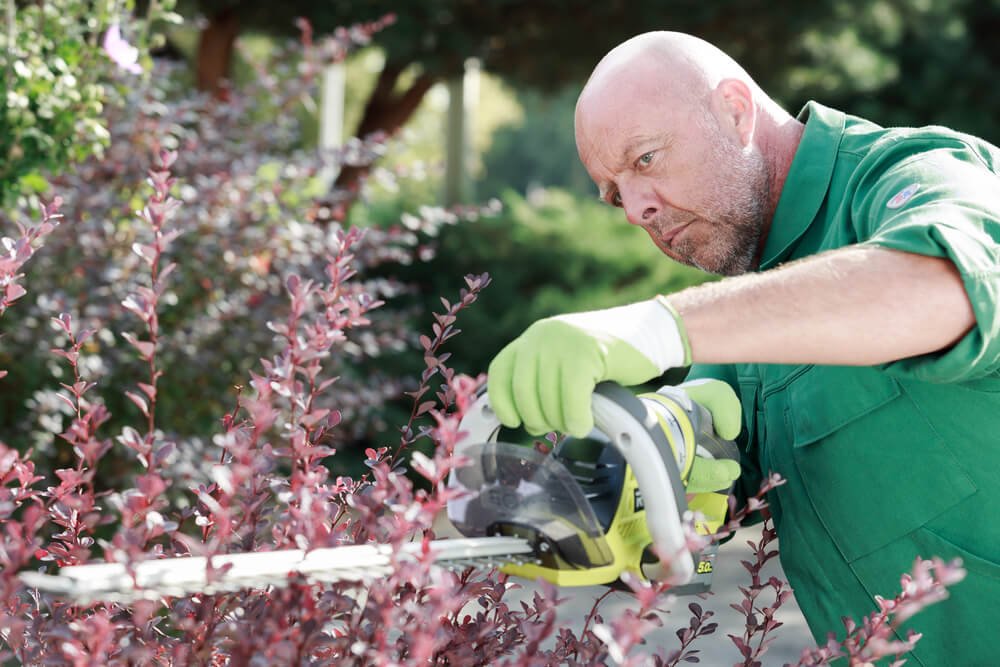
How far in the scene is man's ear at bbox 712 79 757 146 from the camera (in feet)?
7.07

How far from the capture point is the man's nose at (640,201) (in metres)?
2.17

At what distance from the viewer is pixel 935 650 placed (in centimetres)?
186

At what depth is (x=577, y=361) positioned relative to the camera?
133 centimetres

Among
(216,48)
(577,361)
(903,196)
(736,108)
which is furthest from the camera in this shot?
(216,48)

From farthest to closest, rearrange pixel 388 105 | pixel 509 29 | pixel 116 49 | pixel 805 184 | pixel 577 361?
pixel 388 105, pixel 509 29, pixel 116 49, pixel 805 184, pixel 577 361

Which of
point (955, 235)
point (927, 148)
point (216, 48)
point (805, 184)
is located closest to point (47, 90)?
point (805, 184)

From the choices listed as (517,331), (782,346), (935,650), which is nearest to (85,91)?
(782,346)

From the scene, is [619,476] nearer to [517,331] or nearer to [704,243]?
[704,243]

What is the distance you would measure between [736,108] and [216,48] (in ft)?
21.3

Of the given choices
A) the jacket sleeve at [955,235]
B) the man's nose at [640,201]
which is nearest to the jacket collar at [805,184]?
the man's nose at [640,201]

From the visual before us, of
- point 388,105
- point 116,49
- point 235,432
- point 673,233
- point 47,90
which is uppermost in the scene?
point 116,49

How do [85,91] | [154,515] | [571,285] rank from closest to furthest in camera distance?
[154,515]
[85,91]
[571,285]

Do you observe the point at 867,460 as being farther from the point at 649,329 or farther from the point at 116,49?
the point at 116,49

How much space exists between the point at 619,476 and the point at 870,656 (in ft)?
1.31
